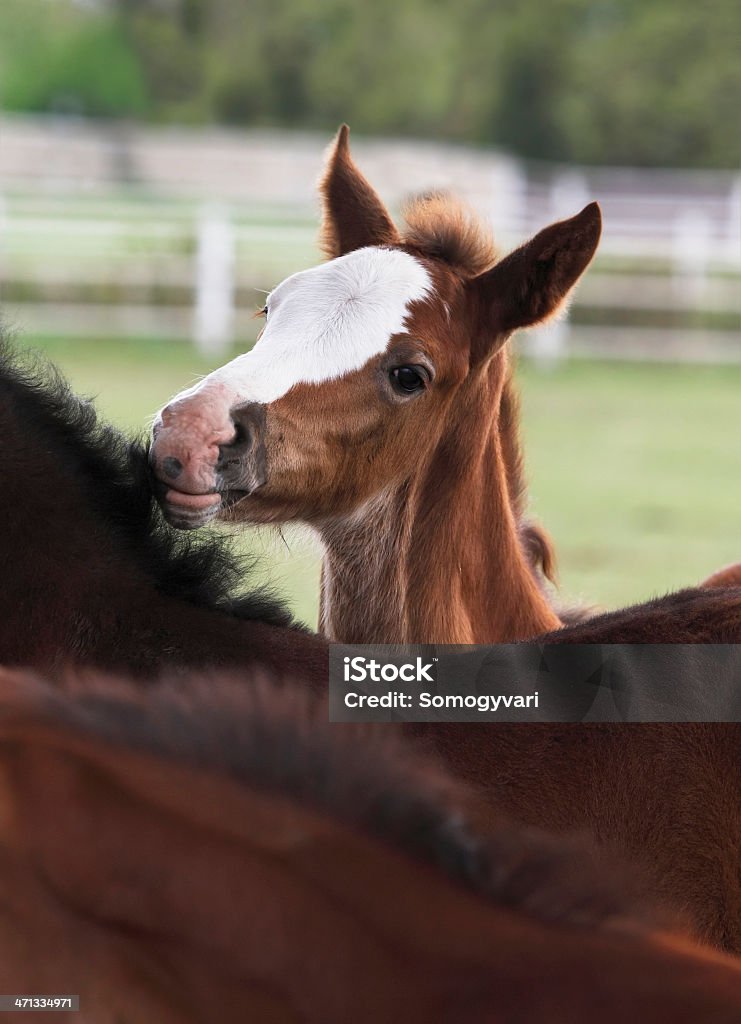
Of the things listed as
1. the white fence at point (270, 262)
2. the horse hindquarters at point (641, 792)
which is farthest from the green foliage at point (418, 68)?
the horse hindquarters at point (641, 792)

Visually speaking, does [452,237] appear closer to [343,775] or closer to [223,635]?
[223,635]

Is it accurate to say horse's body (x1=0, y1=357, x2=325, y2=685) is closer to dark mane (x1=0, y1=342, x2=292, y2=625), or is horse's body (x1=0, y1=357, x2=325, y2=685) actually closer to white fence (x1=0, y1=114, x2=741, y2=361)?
dark mane (x1=0, y1=342, x2=292, y2=625)

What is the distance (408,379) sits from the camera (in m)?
2.42

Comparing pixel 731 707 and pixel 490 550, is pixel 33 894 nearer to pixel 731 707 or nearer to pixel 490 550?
pixel 731 707

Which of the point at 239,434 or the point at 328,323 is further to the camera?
the point at 328,323

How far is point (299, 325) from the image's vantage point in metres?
2.37

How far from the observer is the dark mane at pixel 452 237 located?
2600 millimetres

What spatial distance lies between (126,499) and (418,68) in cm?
3766

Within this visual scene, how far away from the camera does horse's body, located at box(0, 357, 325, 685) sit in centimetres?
173

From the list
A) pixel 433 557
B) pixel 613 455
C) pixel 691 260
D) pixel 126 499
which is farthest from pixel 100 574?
pixel 691 260

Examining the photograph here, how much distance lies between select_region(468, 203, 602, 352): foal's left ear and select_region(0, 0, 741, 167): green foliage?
3259 cm

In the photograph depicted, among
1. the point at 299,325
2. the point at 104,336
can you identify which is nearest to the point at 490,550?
the point at 299,325

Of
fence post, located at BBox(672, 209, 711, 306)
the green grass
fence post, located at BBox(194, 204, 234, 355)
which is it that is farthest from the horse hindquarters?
fence post, located at BBox(672, 209, 711, 306)

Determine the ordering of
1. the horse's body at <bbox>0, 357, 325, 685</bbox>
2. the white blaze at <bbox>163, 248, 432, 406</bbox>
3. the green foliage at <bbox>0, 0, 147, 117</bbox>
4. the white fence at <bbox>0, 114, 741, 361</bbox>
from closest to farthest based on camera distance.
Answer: the horse's body at <bbox>0, 357, 325, 685</bbox>
the white blaze at <bbox>163, 248, 432, 406</bbox>
the white fence at <bbox>0, 114, 741, 361</bbox>
the green foliage at <bbox>0, 0, 147, 117</bbox>
